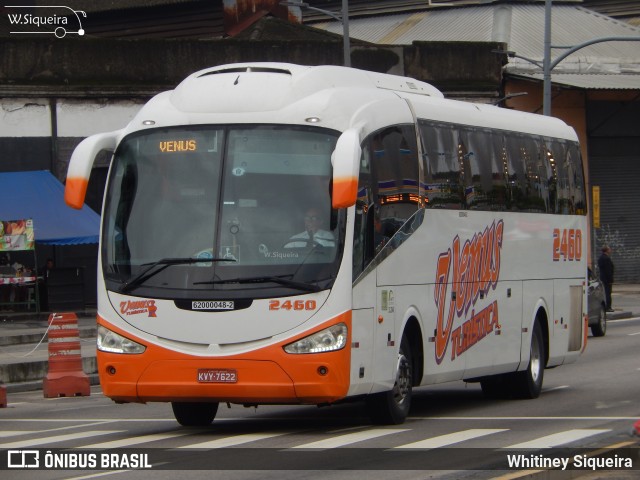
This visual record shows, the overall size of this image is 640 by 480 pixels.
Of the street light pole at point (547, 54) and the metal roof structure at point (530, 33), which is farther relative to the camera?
the metal roof structure at point (530, 33)

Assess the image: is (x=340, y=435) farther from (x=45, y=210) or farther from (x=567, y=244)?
(x=45, y=210)

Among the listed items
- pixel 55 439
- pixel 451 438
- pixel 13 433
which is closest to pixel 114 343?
pixel 55 439

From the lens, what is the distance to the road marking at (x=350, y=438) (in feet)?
40.7

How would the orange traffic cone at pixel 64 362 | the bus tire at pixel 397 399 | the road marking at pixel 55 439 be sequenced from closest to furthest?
1. the road marking at pixel 55 439
2. the bus tire at pixel 397 399
3. the orange traffic cone at pixel 64 362

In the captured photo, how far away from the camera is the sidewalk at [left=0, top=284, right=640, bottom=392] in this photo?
2261 centimetres

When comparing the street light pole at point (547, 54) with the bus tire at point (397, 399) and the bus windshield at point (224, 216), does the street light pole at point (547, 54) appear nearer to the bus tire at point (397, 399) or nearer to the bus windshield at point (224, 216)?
the bus tire at point (397, 399)

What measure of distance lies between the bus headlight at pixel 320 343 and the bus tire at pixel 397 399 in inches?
54.1

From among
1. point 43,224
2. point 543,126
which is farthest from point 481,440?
point 43,224

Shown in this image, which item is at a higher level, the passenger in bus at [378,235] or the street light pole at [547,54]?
the street light pole at [547,54]

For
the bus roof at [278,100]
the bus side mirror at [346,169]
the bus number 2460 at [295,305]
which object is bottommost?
the bus number 2460 at [295,305]

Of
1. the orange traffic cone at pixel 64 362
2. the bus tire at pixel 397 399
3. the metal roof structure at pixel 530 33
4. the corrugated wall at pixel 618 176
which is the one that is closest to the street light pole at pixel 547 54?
the metal roof structure at pixel 530 33

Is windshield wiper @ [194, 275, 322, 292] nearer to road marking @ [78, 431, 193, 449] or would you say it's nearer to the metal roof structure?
road marking @ [78, 431, 193, 449]

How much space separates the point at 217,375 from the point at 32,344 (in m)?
18.4

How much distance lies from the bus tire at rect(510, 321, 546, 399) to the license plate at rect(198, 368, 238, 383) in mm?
5980
